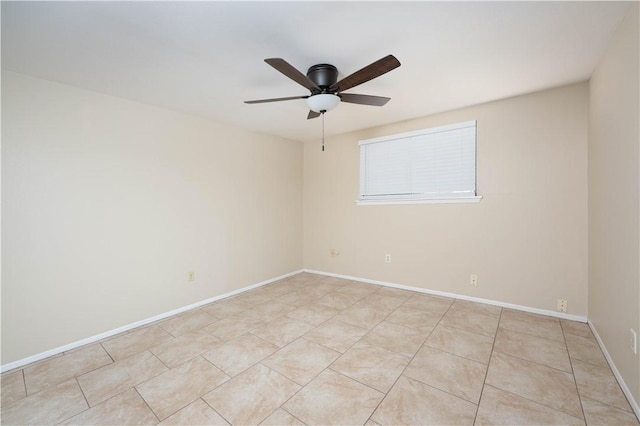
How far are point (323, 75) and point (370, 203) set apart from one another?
7.72 feet

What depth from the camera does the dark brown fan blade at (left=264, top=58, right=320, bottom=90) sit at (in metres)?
1.67

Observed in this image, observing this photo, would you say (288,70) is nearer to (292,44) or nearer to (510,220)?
(292,44)

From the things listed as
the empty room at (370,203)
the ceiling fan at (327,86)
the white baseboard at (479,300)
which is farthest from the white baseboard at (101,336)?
the ceiling fan at (327,86)

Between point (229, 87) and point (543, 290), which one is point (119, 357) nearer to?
point (229, 87)

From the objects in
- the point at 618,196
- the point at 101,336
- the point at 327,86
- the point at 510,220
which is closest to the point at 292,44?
the point at 327,86

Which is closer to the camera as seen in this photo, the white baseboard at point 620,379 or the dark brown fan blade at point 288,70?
the white baseboard at point 620,379

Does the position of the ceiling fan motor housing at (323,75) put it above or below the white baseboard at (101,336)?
above

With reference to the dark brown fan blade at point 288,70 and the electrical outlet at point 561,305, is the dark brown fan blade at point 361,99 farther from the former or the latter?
the electrical outlet at point 561,305

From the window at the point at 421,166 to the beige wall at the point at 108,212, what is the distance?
6.22 feet

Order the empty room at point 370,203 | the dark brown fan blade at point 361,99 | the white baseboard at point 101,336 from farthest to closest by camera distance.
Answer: the dark brown fan blade at point 361,99 < the white baseboard at point 101,336 < the empty room at point 370,203

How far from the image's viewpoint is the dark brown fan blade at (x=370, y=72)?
1.68 m

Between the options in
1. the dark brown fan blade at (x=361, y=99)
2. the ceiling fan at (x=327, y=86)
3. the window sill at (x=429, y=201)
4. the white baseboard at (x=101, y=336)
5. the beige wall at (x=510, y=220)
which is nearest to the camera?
the ceiling fan at (x=327, y=86)

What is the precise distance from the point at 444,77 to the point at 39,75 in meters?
3.55

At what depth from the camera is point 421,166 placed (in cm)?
367
